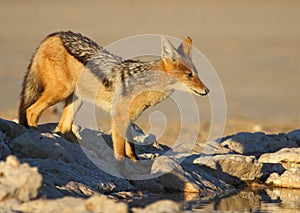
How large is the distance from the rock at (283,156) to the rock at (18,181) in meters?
5.43

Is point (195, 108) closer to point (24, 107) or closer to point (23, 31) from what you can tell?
point (24, 107)

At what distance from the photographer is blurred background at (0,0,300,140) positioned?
19.8 m

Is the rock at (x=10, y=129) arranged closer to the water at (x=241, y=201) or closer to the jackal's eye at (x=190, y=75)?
the water at (x=241, y=201)

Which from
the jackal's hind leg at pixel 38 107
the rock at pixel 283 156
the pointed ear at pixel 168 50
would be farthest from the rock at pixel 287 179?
the jackal's hind leg at pixel 38 107

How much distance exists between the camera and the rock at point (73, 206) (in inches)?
272

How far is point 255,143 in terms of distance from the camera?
13008 mm

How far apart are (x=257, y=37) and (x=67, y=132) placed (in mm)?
21394

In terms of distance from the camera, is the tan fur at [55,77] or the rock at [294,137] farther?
the rock at [294,137]

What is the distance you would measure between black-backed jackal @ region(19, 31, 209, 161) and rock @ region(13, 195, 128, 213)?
12.2 feet

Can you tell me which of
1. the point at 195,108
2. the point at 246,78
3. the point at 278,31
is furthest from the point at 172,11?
the point at 195,108

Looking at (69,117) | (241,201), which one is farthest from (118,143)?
(241,201)

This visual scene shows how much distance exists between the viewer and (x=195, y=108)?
18.6m

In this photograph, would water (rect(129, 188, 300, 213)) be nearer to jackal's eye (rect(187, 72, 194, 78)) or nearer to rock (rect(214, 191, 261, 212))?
rock (rect(214, 191, 261, 212))

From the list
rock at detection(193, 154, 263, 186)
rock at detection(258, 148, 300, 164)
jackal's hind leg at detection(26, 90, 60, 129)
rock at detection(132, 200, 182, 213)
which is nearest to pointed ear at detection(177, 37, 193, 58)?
rock at detection(193, 154, 263, 186)
